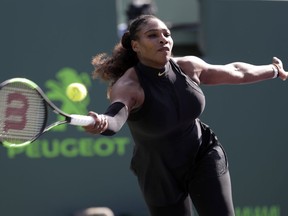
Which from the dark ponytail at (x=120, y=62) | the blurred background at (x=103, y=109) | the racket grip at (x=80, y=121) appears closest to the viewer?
the racket grip at (x=80, y=121)

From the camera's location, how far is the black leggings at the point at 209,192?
4035mm

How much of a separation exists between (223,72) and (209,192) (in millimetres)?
702

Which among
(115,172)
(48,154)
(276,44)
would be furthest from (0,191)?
(276,44)

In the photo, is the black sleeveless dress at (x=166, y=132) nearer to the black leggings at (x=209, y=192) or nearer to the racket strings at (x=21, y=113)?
the black leggings at (x=209, y=192)

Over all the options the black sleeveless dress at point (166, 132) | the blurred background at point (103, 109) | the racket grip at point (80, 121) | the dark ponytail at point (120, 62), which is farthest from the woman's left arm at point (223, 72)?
the blurred background at point (103, 109)

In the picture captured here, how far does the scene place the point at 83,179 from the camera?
20.7 feet

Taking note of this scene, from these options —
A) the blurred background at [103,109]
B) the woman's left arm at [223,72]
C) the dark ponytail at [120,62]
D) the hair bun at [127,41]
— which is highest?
the hair bun at [127,41]

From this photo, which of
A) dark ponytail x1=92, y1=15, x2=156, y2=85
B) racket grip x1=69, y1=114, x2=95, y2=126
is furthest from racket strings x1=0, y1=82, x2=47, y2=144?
dark ponytail x1=92, y1=15, x2=156, y2=85

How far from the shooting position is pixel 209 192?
4.05 meters

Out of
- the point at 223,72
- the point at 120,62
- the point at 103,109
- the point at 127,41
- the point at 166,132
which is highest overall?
the point at 127,41

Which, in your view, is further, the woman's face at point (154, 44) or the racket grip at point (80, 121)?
the woman's face at point (154, 44)

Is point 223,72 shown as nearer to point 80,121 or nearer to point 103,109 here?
point 80,121

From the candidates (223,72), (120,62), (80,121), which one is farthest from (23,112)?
(223,72)

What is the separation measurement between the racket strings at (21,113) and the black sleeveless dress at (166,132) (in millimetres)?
579
